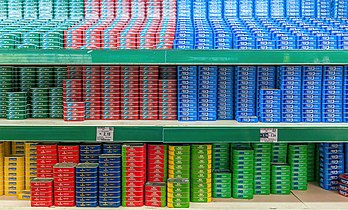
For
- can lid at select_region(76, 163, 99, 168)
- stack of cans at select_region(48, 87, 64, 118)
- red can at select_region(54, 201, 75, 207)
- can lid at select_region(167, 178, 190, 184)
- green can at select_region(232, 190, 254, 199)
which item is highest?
stack of cans at select_region(48, 87, 64, 118)

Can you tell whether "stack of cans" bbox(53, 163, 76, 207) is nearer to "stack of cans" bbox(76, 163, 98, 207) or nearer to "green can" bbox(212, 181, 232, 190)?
"stack of cans" bbox(76, 163, 98, 207)

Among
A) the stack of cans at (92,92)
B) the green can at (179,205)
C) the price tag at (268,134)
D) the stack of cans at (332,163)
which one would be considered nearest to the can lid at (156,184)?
the green can at (179,205)

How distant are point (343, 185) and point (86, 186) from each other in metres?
1.41

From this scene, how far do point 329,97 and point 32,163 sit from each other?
5.40 feet

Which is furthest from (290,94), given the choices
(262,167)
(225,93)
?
(262,167)

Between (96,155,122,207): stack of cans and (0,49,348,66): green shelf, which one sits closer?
(0,49,348,66): green shelf

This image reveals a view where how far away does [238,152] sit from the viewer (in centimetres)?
236

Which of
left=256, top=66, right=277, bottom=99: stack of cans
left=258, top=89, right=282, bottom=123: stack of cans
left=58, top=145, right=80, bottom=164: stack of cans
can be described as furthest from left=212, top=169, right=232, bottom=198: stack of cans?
left=58, top=145, right=80, bottom=164: stack of cans

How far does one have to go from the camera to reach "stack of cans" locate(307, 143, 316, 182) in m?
2.65

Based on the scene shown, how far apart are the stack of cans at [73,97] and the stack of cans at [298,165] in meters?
1.20

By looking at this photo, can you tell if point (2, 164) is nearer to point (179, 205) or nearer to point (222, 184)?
point (179, 205)

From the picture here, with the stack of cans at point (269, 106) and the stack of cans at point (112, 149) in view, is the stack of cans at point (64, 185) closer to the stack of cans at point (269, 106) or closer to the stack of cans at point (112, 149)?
the stack of cans at point (112, 149)

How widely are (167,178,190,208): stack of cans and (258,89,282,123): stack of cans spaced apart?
53 cm

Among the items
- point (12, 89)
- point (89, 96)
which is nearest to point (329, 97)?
point (89, 96)
